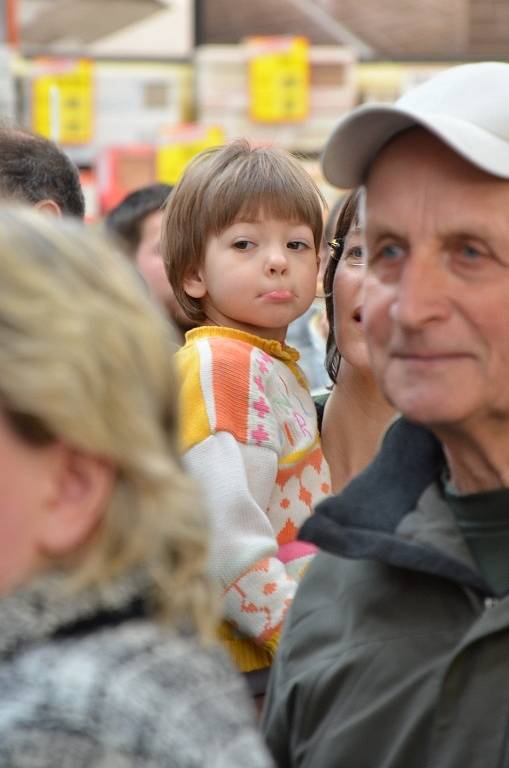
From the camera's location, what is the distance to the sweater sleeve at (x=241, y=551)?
2.21 meters

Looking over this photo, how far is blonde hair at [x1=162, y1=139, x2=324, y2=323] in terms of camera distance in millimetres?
2568

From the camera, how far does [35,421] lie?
3.80 ft

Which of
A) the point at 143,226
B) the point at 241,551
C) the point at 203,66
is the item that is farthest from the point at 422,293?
the point at 203,66

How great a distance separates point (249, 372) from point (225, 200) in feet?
1.18

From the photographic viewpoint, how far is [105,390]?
116 cm

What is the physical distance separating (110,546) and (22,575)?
0.08 m

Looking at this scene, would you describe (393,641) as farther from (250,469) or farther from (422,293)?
(250,469)

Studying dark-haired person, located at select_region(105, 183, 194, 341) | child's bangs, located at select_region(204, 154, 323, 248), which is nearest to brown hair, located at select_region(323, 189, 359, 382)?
child's bangs, located at select_region(204, 154, 323, 248)

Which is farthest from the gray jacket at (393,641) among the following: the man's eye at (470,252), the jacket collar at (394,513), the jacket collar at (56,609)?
the jacket collar at (56,609)

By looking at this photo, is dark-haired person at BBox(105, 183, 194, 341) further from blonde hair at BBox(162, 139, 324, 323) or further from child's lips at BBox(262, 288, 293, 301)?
child's lips at BBox(262, 288, 293, 301)

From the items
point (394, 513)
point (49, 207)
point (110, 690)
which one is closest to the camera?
point (110, 690)

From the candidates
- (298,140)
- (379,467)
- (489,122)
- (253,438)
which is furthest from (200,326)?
(298,140)

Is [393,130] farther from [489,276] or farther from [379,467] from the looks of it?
[379,467]

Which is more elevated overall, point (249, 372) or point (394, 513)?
point (394, 513)
